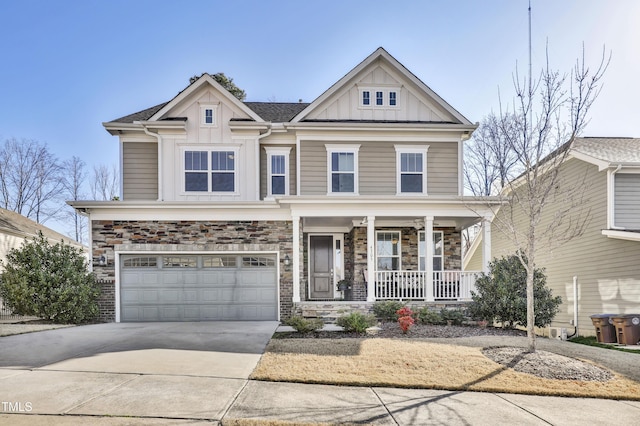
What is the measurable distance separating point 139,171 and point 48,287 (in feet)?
14.7

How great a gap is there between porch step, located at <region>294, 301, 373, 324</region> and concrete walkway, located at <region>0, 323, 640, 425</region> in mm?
4476

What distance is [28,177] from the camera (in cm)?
2797

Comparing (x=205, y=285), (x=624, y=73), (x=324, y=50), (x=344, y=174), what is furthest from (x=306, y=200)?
(x=624, y=73)

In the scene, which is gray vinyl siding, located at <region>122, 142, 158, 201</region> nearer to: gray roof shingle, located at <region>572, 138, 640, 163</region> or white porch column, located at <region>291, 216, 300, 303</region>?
white porch column, located at <region>291, 216, 300, 303</region>

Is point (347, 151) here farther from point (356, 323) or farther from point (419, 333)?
point (419, 333)

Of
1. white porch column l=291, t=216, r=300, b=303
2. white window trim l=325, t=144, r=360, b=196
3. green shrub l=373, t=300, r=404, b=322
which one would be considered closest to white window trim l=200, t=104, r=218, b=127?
white window trim l=325, t=144, r=360, b=196

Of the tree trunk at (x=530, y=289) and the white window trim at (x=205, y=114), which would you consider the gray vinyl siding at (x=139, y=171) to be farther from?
the tree trunk at (x=530, y=289)

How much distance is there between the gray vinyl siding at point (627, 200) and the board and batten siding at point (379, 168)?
4528 mm

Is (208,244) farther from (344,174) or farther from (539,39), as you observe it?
(539,39)

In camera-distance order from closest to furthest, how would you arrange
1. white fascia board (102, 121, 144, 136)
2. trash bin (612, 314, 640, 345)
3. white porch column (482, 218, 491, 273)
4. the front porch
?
trash bin (612, 314, 640, 345) < white porch column (482, 218, 491, 273) < the front porch < white fascia board (102, 121, 144, 136)

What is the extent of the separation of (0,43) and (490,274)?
18.0 metres

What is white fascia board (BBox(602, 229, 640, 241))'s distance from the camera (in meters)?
11.4

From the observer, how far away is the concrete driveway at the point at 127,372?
4.71 m

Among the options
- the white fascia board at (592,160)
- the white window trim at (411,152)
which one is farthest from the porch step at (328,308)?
the white fascia board at (592,160)
